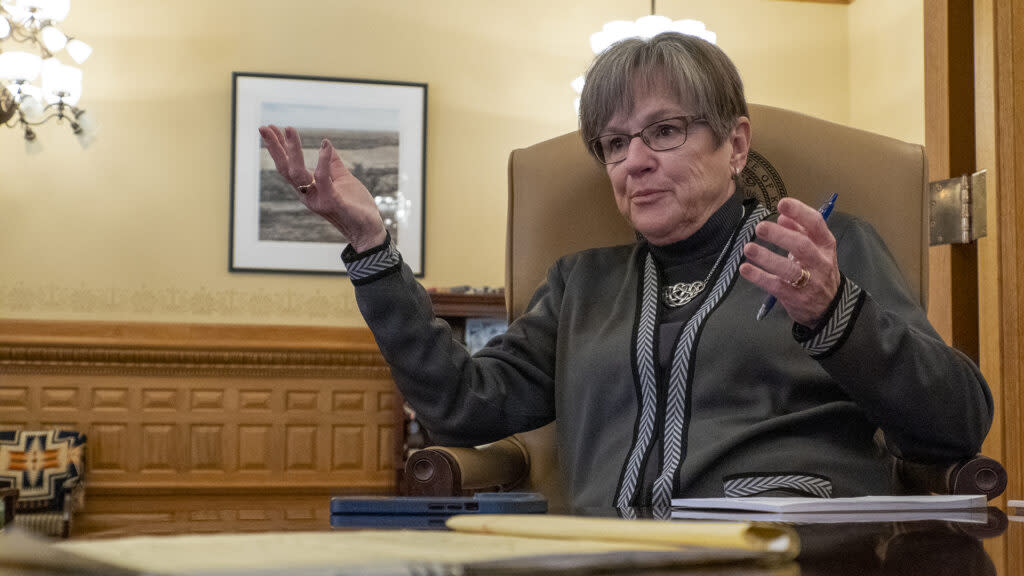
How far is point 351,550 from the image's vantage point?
44 cm

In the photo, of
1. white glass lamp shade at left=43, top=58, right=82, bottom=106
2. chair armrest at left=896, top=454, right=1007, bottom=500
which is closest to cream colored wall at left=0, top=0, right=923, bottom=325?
white glass lamp shade at left=43, top=58, right=82, bottom=106

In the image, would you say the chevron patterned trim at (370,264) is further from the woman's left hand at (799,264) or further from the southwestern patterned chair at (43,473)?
the southwestern patterned chair at (43,473)

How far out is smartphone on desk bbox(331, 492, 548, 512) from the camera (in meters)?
0.90

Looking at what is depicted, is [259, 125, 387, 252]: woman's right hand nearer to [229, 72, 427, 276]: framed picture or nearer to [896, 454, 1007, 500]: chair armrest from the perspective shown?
[896, 454, 1007, 500]: chair armrest

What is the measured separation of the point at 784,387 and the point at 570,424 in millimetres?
354

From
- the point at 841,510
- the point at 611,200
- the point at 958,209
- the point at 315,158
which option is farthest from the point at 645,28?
the point at 841,510

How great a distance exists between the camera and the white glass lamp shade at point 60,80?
15.7 feet

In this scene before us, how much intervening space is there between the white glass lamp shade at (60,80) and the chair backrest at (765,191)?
356 centimetres

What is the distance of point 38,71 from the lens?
15.0 ft

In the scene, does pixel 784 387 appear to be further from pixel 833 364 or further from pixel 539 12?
pixel 539 12

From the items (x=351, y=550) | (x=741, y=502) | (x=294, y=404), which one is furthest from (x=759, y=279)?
(x=294, y=404)

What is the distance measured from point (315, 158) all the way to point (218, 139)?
1.79 feet

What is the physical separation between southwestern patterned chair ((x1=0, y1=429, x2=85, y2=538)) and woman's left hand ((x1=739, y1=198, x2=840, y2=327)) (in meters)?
3.94

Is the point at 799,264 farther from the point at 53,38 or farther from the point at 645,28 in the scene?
the point at 53,38
